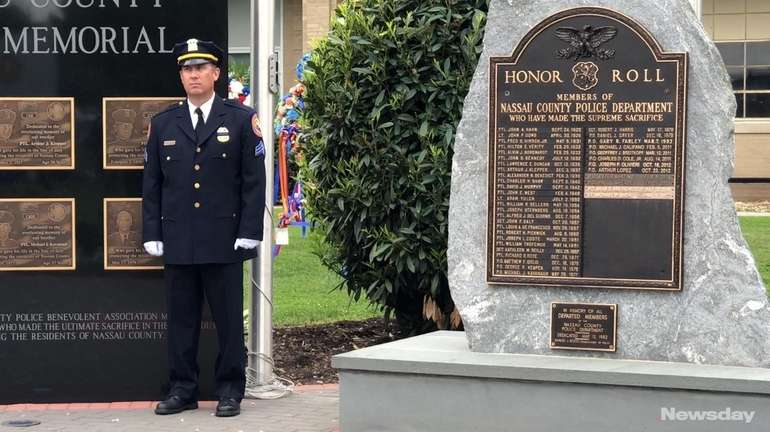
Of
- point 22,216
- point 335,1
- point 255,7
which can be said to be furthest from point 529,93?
point 335,1

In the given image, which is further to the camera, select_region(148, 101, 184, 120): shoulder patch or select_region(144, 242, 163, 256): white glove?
select_region(148, 101, 184, 120): shoulder patch

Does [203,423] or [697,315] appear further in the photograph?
[203,423]

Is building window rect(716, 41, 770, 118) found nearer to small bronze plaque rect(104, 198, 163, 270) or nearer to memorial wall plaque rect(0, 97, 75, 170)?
small bronze plaque rect(104, 198, 163, 270)

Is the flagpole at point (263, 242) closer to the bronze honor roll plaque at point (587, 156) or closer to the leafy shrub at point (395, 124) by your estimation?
the leafy shrub at point (395, 124)

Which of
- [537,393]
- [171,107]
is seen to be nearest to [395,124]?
[171,107]

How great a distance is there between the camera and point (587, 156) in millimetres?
6453

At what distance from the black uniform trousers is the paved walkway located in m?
0.20

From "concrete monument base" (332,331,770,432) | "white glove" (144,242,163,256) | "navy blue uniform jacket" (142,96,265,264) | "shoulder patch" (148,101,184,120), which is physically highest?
"shoulder patch" (148,101,184,120)

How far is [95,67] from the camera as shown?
297 inches

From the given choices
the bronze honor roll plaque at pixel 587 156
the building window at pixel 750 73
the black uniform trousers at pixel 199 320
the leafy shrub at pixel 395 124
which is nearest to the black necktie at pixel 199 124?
the black uniform trousers at pixel 199 320

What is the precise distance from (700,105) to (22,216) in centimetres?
413

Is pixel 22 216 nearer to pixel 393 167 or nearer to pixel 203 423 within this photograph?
pixel 203 423

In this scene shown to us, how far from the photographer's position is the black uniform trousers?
24.0 feet

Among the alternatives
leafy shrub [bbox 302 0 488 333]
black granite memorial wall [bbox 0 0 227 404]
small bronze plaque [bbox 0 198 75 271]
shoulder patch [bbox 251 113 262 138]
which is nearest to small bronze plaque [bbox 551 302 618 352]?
leafy shrub [bbox 302 0 488 333]
